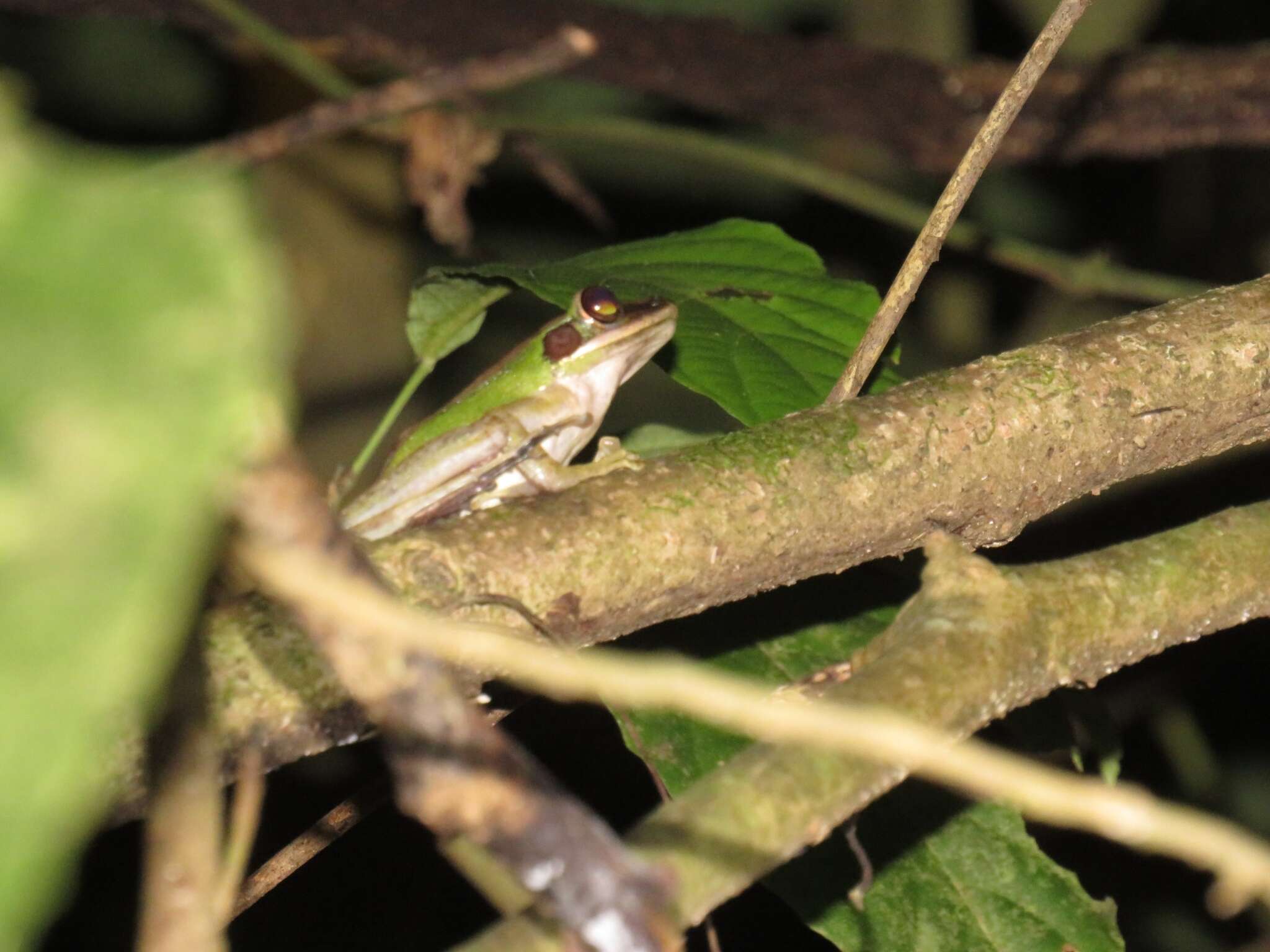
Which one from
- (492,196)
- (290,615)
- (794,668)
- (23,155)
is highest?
(492,196)

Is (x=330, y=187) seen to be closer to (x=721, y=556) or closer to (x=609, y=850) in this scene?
(x=721, y=556)

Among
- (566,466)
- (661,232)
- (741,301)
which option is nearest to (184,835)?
(741,301)

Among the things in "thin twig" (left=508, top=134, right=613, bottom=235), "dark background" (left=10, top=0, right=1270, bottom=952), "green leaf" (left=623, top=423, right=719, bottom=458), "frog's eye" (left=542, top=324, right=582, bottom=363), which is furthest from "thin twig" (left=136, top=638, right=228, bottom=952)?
"thin twig" (left=508, top=134, right=613, bottom=235)

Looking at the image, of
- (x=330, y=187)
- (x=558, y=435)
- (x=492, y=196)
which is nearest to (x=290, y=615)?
(x=558, y=435)

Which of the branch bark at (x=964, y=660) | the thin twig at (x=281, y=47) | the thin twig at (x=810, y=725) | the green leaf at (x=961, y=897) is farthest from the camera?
the thin twig at (x=281, y=47)

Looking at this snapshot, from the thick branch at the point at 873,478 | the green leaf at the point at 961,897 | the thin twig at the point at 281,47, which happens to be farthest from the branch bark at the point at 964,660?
the thin twig at the point at 281,47

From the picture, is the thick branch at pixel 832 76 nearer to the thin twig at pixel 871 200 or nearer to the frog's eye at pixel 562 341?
the thin twig at pixel 871 200

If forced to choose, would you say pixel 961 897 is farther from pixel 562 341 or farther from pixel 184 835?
pixel 562 341
